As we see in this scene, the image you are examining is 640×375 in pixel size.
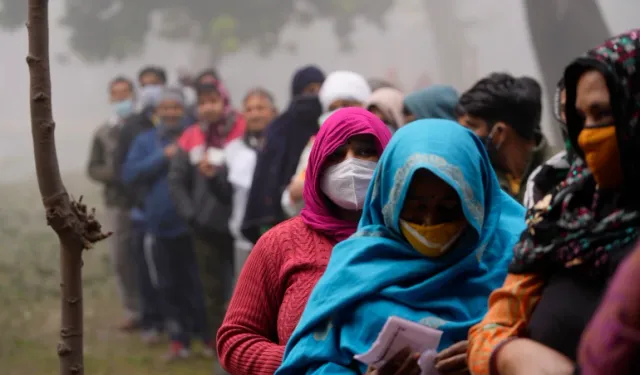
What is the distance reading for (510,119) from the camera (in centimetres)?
400

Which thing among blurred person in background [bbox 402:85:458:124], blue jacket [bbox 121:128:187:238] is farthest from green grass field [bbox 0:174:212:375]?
blurred person in background [bbox 402:85:458:124]

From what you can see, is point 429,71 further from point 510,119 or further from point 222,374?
point 510,119

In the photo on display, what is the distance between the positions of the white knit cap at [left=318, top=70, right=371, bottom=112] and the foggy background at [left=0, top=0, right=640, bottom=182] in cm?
252

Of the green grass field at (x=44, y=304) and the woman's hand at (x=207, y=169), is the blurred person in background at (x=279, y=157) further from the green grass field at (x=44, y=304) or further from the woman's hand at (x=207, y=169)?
the green grass field at (x=44, y=304)

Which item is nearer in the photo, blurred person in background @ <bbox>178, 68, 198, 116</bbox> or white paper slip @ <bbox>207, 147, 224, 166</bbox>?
white paper slip @ <bbox>207, 147, 224, 166</bbox>

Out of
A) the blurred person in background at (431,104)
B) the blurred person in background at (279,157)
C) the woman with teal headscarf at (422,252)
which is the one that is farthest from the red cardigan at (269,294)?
the blurred person in background at (279,157)

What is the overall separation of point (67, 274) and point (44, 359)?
6769 millimetres

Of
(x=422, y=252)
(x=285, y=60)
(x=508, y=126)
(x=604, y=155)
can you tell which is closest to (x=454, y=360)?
(x=422, y=252)

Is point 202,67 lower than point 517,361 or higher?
higher

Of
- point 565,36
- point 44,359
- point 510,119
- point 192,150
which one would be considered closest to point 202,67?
point 192,150

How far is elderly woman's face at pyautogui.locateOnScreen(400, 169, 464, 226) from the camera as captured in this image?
8.14ft

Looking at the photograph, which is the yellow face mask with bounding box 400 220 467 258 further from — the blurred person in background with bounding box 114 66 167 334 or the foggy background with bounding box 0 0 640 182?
the blurred person in background with bounding box 114 66 167 334

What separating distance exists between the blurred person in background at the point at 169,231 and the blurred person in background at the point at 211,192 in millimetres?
156

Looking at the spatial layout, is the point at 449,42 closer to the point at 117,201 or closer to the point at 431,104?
the point at 117,201
